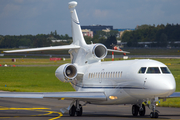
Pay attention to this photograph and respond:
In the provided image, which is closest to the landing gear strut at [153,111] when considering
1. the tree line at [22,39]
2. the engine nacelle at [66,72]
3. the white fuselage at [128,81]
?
the white fuselage at [128,81]

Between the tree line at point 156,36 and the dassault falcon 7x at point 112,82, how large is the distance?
104252mm

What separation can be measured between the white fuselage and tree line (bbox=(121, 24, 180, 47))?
350ft

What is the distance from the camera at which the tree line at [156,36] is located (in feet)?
420

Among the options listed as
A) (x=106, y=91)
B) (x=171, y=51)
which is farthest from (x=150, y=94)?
(x=171, y=51)

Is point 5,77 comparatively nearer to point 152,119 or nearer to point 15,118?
point 15,118

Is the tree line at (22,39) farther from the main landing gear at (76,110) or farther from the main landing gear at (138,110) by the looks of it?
the main landing gear at (138,110)

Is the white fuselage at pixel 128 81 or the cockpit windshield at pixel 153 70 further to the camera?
the cockpit windshield at pixel 153 70

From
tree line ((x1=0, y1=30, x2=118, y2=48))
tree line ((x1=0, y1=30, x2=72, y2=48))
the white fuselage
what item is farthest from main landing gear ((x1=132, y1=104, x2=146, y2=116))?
tree line ((x1=0, y1=30, x2=72, y2=48))

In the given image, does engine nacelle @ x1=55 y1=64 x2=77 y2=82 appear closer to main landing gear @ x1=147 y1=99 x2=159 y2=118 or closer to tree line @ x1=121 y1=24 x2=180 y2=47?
main landing gear @ x1=147 y1=99 x2=159 y2=118

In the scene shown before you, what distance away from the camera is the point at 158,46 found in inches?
5305

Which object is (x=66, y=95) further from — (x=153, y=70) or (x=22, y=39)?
(x=22, y=39)

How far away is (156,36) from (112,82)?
11155cm

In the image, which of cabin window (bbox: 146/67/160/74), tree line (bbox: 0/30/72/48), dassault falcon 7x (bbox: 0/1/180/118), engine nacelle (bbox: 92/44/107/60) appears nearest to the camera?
dassault falcon 7x (bbox: 0/1/180/118)

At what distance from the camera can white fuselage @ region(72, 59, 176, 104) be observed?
1884 centimetres
